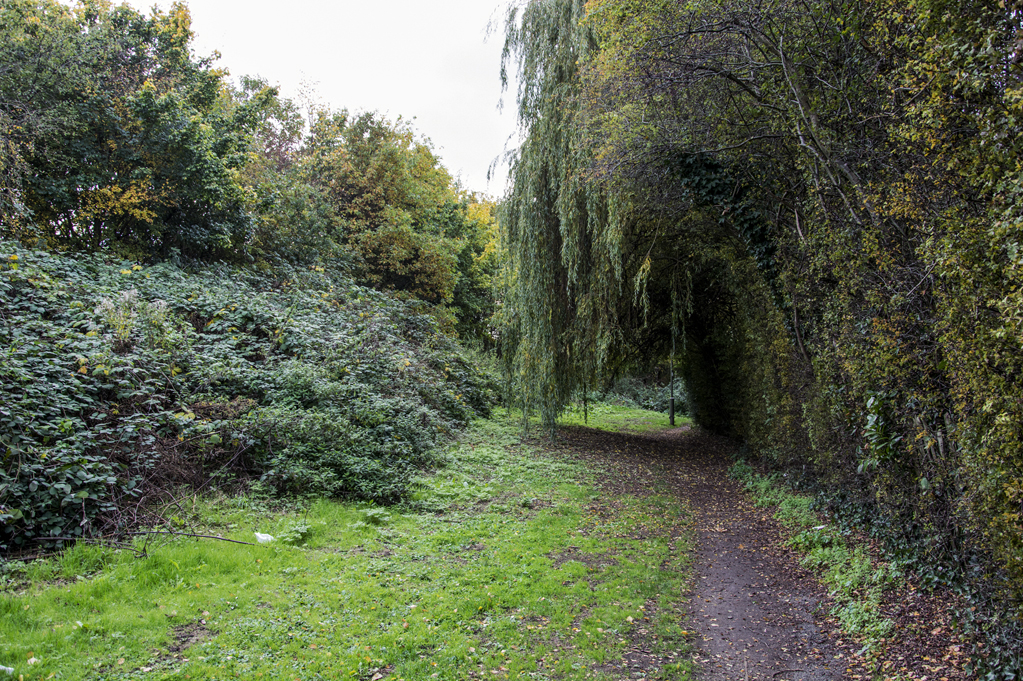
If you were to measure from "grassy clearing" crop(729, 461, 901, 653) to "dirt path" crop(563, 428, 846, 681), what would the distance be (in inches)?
7.8

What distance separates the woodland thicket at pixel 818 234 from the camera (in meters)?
3.04

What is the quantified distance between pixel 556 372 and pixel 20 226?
999 cm

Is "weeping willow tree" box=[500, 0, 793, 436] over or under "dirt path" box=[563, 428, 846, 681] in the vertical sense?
over

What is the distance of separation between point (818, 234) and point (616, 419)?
16.5 m

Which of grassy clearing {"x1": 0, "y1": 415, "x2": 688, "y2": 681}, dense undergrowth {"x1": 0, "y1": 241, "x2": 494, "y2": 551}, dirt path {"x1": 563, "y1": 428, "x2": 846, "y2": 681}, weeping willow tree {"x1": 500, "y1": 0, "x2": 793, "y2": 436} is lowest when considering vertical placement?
dirt path {"x1": 563, "y1": 428, "x2": 846, "y2": 681}

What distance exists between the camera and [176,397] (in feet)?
24.1

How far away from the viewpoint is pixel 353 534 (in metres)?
6.36

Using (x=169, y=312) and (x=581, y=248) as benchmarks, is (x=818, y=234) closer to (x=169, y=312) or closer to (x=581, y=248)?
(x=581, y=248)

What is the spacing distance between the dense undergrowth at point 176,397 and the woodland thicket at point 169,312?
31mm

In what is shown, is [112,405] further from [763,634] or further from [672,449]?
[672,449]

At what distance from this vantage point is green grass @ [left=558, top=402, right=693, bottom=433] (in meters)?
18.0

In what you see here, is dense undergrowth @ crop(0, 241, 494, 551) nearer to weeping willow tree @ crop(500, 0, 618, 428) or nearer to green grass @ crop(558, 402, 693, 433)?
weeping willow tree @ crop(500, 0, 618, 428)

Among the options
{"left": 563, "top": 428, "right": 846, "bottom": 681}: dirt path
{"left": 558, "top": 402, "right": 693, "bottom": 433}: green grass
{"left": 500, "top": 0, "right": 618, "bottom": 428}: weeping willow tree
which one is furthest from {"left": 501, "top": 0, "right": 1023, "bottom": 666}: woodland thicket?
{"left": 558, "top": 402, "right": 693, "bottom": 433}: green grass

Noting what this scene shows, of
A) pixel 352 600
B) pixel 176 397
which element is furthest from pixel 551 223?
pixel 352 600
